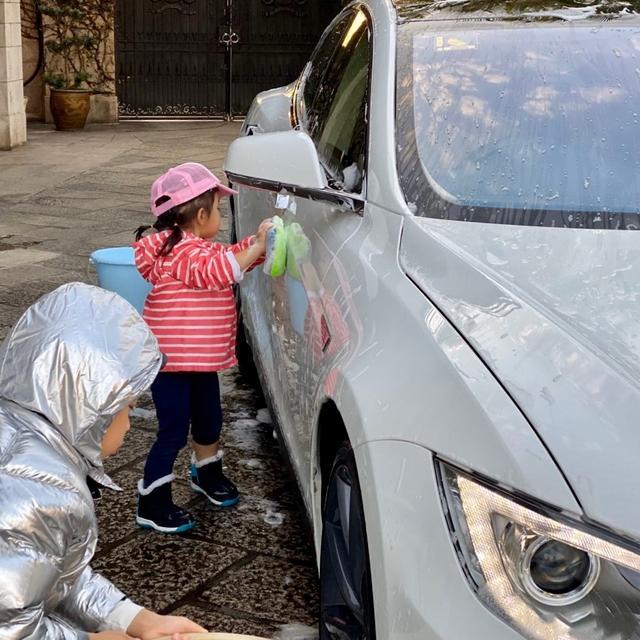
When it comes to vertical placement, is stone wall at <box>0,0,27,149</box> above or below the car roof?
below

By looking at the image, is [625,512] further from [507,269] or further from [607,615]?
[507,269]

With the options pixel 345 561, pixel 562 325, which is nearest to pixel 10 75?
pixel 345 561

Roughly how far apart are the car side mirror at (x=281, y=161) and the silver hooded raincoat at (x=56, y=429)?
0.87 m

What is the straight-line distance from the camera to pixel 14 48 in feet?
44.3

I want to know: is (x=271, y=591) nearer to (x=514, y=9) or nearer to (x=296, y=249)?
(x=296, y=249)

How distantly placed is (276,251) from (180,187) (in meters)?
0.44

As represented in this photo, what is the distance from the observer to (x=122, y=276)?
4.59 m

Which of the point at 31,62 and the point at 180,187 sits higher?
the point at 180,187

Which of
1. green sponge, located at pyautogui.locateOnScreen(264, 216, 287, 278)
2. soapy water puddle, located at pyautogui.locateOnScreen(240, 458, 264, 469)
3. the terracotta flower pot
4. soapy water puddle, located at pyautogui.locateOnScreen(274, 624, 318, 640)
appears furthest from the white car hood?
the terracotta flower pot

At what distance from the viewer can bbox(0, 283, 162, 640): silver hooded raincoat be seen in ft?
6.01

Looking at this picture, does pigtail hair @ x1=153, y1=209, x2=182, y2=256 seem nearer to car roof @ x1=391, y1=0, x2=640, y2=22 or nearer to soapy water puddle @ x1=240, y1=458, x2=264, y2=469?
car roof @ x1=391, y1=0, x2=640, y2=22

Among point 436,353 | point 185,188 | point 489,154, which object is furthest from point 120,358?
point 185,188

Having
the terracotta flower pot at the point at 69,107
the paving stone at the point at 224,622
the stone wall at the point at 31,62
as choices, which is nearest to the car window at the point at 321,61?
the paving stone at the point at 224,622

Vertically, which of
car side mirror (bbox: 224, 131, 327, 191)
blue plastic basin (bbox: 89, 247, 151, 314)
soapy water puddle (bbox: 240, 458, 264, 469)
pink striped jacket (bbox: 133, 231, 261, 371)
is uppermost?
car side mirror (bbox: 224, 131, 327, 191)
